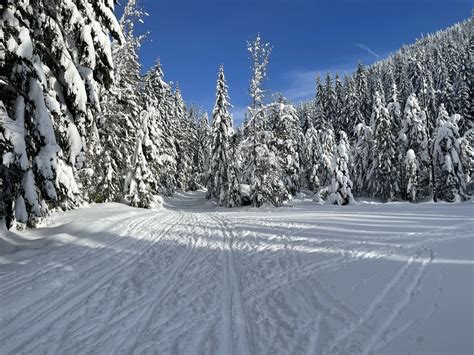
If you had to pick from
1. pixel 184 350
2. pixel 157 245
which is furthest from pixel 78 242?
pixel 184 350

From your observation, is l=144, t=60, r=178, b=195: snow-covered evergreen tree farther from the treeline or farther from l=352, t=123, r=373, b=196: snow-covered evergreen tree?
l=352, t=123, r=373, b=196: snow-covered evergreen tree

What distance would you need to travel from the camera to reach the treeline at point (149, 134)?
1002 cm

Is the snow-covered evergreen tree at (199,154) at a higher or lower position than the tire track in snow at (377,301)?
higher

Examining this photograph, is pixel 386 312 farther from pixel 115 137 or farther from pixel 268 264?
pixel 115 137

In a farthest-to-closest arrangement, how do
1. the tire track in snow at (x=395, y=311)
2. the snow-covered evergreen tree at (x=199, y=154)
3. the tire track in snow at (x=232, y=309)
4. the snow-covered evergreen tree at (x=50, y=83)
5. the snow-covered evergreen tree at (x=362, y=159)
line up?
1. the snow-covered evergreen tree at (x=199, y=154)
2. the snow-covered evergreen tree at (x=362, y=159)
3. the snow-covered evergreen tree at (x=50, y=83)
4. the tire track in snow at (x=232, y=309)
5. the tire track in snow at (x=395, y=311)

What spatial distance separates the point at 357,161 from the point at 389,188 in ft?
23.9

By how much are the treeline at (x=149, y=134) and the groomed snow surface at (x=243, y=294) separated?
9.59 feet

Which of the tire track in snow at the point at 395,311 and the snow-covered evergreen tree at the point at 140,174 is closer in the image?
the tire track in snow at the point at 395,311

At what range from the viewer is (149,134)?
32.1 metres

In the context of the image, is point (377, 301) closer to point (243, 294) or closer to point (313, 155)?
point (243, 294)

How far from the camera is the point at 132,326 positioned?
5.41 m

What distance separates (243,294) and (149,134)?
88.7ft

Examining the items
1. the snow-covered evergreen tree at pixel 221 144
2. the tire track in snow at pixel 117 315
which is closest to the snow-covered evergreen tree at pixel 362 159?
the snow-covered evergreen tree at pixel 221 144

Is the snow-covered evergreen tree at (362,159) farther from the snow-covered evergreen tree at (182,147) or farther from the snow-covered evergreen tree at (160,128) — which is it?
the snow-covered evergreen tree at (182,147)
